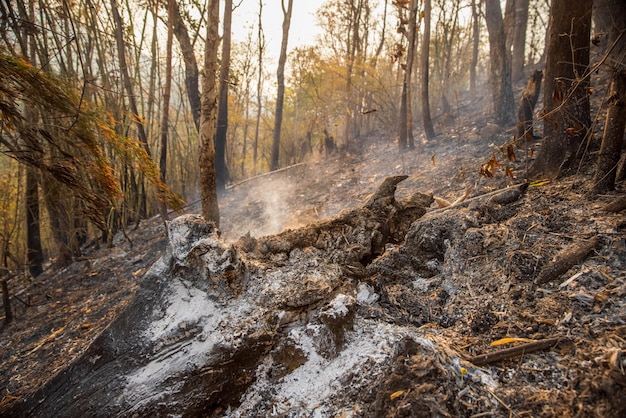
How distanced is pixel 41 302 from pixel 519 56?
14.6 meters

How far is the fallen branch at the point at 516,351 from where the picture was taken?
5.18 feet

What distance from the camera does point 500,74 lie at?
7598 mm


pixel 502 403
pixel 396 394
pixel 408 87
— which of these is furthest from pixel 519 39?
pixel 396 394

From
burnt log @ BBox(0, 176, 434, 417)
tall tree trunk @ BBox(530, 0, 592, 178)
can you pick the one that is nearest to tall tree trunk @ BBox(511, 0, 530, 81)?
tall tree trunk @ BBox(530, 0, 592, 178)

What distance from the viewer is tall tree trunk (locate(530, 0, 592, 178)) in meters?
3.31

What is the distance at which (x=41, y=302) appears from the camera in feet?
19.4

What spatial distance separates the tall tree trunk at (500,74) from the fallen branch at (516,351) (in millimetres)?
7338

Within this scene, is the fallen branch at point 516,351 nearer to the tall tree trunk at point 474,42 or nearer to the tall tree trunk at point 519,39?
the tall tree trunk at point 519,39

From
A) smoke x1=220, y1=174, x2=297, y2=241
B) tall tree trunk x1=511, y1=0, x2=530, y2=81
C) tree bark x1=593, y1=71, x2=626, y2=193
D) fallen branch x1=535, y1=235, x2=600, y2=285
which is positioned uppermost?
tall tree trunk x1=511, y1=0, x2=530, y2=81

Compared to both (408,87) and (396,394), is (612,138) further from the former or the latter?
(408,87)

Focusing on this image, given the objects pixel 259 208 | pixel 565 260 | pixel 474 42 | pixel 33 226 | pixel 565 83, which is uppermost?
pixel 474 42

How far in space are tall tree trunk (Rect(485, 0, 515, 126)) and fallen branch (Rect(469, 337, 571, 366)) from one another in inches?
289

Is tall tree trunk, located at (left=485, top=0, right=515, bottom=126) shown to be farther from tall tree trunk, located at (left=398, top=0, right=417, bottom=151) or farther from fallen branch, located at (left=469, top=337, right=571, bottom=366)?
fallen branch, located at (left=469, top=337, right=571, bottom=366)

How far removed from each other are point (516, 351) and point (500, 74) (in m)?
7.87
